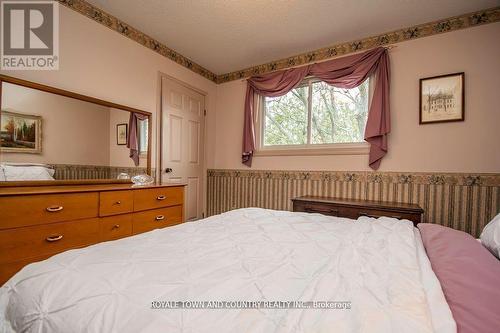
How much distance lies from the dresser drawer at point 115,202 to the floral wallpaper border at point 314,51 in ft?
5.83

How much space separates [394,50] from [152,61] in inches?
113

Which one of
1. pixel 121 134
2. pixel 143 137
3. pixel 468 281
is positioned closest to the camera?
pixel 468 281

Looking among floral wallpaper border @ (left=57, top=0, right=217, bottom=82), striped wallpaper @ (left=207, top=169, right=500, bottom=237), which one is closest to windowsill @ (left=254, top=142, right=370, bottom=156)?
striped wallpaper @ (left=207, top=169, right=500, bottom=237)

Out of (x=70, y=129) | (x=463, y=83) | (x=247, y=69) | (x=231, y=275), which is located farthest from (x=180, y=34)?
(x=463, y=83)

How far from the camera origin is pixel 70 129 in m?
2.14

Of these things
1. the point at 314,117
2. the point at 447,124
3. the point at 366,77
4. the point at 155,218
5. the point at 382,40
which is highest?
the point at 382,40

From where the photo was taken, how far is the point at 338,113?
3.04 meters

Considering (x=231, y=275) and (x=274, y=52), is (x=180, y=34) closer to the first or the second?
(x=274, y=52)

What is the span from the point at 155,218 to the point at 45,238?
90 cm

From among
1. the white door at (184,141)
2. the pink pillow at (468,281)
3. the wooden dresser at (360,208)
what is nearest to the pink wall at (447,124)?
the wooden dresser at (360,208)

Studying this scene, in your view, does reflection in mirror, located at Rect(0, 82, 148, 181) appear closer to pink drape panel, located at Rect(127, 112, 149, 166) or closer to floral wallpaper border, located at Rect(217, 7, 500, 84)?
pink drape panel, located at Rect(127, 112, 149, 166)

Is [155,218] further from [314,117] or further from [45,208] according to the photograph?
[314,117]

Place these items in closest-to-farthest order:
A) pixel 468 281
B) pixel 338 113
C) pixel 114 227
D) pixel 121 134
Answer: pixel 468 281 → pixel 114 227 → pixel 121 134 → pixel 338 113

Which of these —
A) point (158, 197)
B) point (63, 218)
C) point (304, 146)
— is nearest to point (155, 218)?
point (158, 197)
